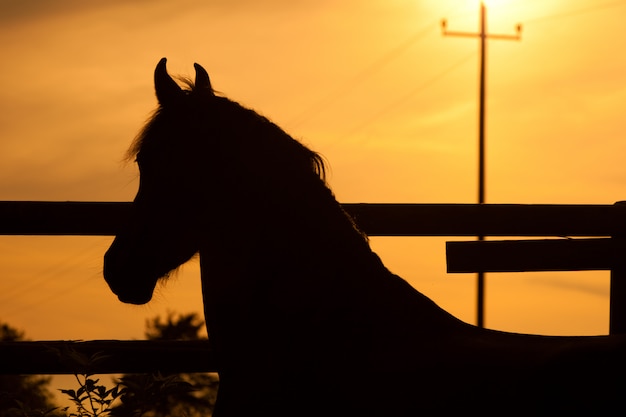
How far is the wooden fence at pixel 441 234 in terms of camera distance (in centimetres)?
481

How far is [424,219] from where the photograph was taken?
16.1 feet

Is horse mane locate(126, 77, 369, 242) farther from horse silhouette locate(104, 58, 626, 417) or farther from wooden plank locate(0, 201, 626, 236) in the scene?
wooden plank locate(0, 201, 626, 236)

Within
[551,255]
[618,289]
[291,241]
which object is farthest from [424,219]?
[291,241]

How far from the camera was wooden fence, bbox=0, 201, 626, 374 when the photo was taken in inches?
189

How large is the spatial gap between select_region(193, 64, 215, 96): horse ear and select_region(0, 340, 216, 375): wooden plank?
1.63 meters

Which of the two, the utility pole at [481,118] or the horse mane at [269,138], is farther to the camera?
the utility pole at [481,118]

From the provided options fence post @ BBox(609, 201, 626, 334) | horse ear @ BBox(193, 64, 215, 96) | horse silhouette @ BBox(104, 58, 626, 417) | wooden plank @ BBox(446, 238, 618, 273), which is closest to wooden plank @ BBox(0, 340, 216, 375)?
horse silhouette @ BBox(104, 58, 626, 417)

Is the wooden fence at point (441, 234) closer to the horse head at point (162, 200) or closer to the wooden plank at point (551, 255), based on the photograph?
the wooden plank at point (551, 255)

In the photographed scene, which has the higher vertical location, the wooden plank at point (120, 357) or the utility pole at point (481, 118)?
the utility pole at point (481, 118)

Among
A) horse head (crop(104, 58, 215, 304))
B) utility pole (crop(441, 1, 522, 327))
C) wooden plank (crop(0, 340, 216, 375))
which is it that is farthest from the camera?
utility pole (crop(441, 1, 522, 327))

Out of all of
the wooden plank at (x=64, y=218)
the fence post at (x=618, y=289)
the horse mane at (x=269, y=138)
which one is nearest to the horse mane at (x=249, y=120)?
the horse mane at (x=269, y=138)

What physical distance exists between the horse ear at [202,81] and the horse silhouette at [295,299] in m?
0.01

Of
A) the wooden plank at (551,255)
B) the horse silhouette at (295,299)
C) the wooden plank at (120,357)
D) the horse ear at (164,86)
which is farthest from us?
the wooden plank at (551,255)

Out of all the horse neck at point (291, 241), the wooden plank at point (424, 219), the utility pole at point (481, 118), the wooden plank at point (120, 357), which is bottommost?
the wooden plank at point (120, 357)
